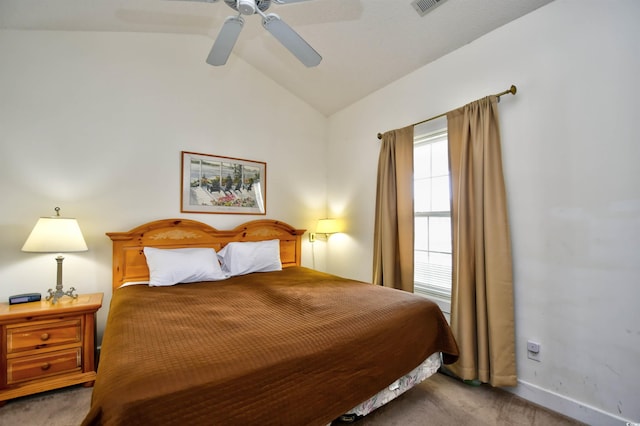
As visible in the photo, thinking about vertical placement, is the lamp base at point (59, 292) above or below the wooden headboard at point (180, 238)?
below

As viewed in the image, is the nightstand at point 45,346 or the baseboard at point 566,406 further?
the nightstand at point 45,346

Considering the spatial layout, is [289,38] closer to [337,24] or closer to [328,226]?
[337,24]

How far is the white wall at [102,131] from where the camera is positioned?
92.2 inches

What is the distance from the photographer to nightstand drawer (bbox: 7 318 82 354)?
1933 millimetres

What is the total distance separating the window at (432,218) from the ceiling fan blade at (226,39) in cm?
189

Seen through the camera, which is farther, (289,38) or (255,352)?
(289,38)

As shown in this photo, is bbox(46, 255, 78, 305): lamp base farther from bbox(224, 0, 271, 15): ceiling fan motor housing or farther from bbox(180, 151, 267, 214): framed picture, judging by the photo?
bbox(224, 0, 271, 15): ceiling fan motor housing

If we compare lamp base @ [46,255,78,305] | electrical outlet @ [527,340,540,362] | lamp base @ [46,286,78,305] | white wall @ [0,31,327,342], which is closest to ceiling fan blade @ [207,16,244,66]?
white wall @ [0,31,327,342]

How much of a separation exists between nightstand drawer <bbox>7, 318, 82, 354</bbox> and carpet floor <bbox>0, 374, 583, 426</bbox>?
360 millimetres

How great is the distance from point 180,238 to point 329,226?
5.62ft

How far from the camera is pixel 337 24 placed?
8.34 ft

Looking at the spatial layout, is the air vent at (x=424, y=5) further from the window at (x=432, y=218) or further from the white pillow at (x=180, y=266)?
the white pillow at (x=180, y=266)

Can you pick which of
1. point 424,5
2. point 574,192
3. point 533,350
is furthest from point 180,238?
point 574,192

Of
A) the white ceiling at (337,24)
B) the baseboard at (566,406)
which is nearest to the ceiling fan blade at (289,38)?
the white ceiling at (337,24)
